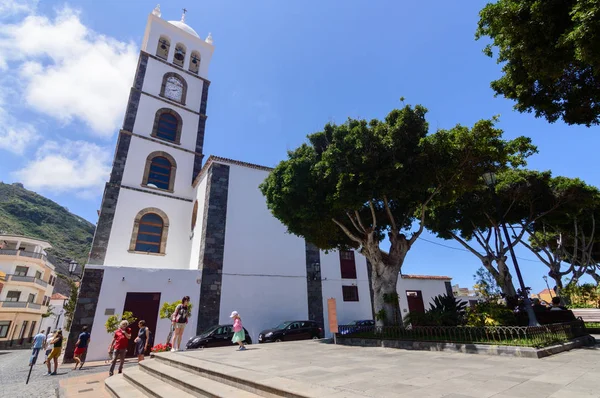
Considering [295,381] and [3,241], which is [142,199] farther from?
[3,241]

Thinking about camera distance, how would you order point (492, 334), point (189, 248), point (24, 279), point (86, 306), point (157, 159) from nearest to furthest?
1. point (492, 334)
2. point (86, 306)
3. point (189, 248)
4. point (157, 159)
5. point (24, 279)

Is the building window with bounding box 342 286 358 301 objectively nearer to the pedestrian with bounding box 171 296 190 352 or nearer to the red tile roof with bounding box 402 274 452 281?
the red tile roof with bounding box 402 274 452 281

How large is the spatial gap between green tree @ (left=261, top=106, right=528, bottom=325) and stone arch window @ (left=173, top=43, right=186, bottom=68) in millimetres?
19292

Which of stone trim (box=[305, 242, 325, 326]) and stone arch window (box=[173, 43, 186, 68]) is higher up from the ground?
stone arch window (box=[173, 43, 186, 68])

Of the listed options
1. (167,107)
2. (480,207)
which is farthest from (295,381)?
(167,107)

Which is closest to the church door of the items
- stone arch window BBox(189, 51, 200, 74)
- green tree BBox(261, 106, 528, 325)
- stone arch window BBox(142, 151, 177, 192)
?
stone arch window BBox(142, 151, 177, 192)

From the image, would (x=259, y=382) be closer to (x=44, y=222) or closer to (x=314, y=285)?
(x=314, y=285)

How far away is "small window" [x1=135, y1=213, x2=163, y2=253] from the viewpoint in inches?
764

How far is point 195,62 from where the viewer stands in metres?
28.2

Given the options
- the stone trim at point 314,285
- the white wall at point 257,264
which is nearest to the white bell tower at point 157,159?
the white wall at point 257,264

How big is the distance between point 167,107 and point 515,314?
82.0ft

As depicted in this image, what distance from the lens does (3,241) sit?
126 ft

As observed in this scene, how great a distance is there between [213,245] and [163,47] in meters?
19.2

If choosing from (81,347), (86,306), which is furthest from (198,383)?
(86,306)
